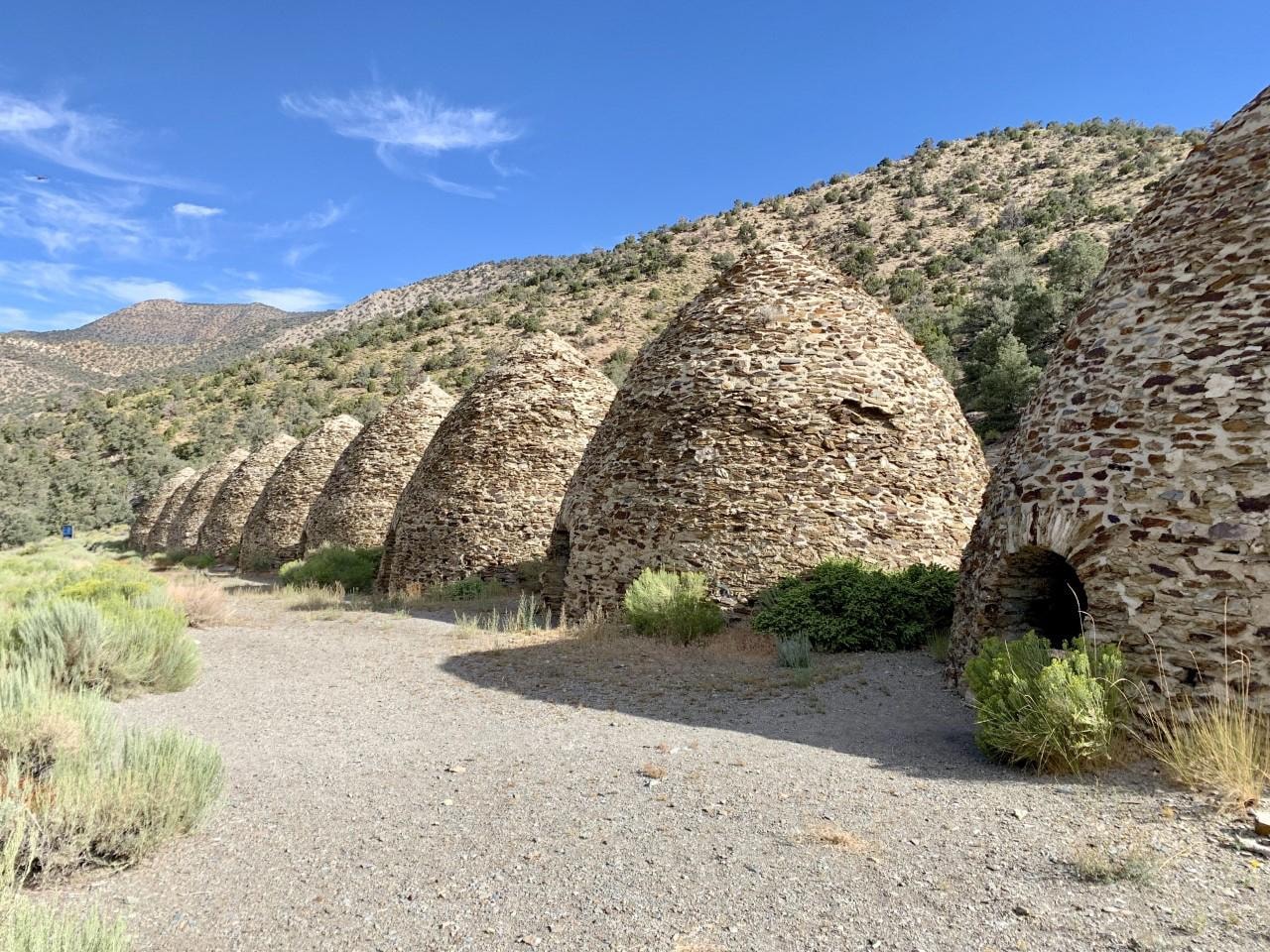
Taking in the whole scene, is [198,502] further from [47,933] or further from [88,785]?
[47,933]

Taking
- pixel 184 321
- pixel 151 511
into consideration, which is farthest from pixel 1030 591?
pixel 184 321

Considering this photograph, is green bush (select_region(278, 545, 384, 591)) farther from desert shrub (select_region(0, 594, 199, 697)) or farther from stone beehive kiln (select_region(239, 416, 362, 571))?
desert shrub (select_region(0, 594, 199, 697))

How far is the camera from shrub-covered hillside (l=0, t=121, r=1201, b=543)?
3766 cm

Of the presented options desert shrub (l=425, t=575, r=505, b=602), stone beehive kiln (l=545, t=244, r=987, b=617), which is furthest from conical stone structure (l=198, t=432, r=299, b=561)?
stone beehive kiln (l=545, t=244, r=987, b=617)

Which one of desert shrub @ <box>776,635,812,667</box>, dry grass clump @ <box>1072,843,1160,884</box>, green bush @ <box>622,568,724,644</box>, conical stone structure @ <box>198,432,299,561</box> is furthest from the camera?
conical stone structure @ <box>198,432,299,561</box>

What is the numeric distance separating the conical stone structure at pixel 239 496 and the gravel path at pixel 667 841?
950 inches

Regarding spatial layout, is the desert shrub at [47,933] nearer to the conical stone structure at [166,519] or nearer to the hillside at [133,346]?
the conical stone structure at [166,519]

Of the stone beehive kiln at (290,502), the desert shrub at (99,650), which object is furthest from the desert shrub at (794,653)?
the stone beehive kiln at (290,502)

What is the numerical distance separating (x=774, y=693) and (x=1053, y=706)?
8.54 ft

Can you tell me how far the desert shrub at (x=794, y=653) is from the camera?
7477mm

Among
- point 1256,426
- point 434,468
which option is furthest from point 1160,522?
point 434,468

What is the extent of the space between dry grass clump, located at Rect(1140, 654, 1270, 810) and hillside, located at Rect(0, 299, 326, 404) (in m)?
80.1

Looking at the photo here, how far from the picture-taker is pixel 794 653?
7535 millimetres

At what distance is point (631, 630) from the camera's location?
9266 mm
